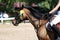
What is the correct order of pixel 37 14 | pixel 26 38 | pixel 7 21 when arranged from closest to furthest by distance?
pixel 37 14, pixel 26 38, pixel 7 21

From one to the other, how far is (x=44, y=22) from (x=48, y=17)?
9.1 inches

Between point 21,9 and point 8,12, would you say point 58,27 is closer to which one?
point 21,9

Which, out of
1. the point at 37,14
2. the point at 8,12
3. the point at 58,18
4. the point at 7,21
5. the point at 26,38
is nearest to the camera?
the point at 58,18

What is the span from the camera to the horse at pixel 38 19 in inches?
309

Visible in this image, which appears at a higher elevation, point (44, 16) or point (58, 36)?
point (44, 16)

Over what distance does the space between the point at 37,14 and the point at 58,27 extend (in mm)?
868

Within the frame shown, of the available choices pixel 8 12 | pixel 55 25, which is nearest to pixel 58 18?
pixel 55 25

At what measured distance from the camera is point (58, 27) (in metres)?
7.79

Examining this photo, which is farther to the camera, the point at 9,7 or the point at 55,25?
the point at 9,7

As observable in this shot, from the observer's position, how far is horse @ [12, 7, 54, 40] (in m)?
7.84

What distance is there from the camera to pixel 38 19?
8.23m

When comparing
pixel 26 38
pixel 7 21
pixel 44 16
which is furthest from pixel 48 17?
pixel 7 21

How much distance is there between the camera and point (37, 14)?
27.2 feet

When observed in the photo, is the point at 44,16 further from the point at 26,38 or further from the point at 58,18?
the point at 26,38
